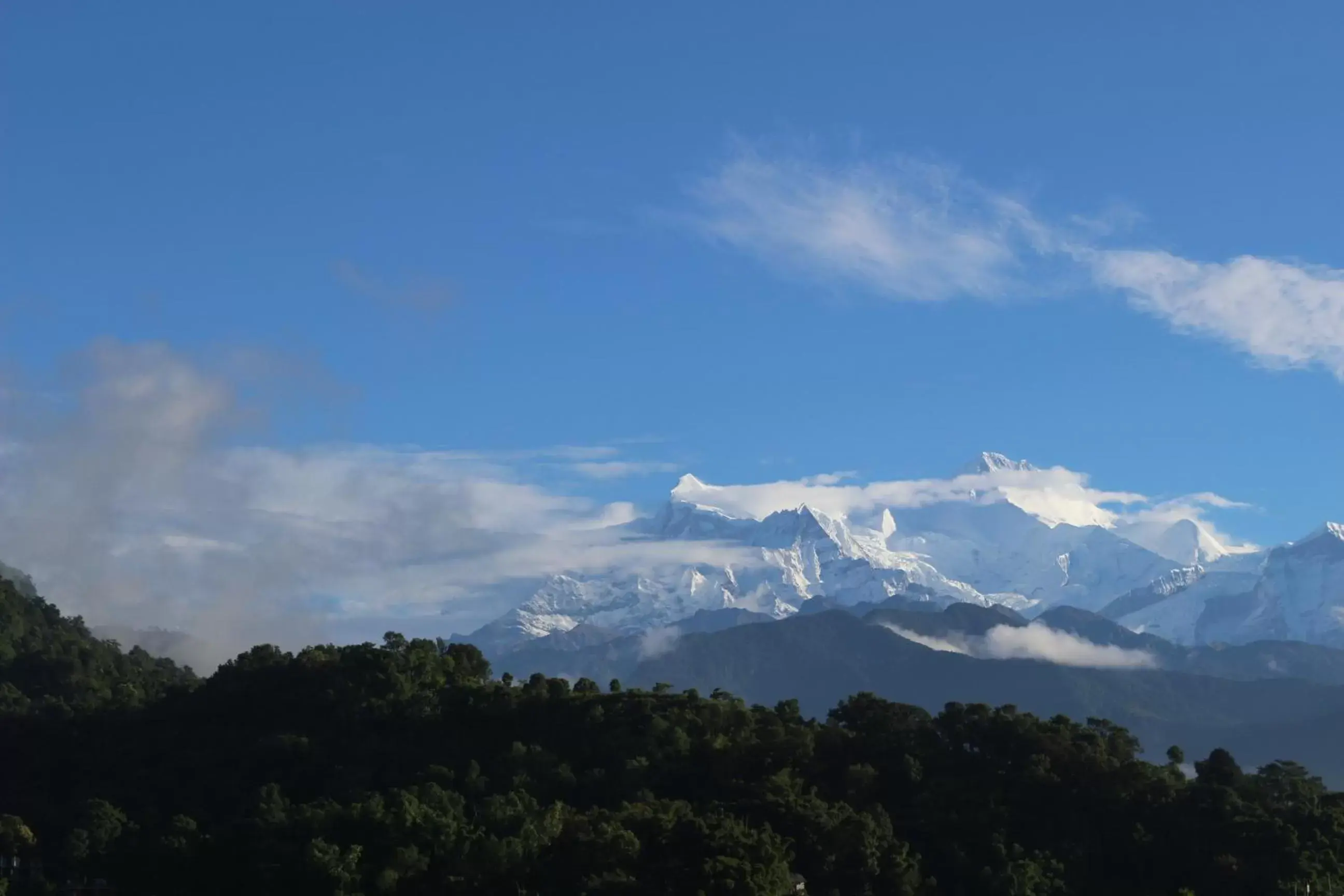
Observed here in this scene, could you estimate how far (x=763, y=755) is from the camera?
2687 inches

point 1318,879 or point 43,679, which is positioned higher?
point 43,679

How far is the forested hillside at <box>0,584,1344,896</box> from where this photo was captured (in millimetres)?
58781

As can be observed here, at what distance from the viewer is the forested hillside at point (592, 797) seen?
58781 millimetres

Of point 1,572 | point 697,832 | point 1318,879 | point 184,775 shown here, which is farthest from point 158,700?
point 1,572

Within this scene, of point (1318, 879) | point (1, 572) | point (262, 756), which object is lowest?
point (1318, 879)

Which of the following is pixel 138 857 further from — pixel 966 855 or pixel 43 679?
pixel 43 679

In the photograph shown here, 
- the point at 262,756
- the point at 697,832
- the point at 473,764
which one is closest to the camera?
the point at 697,832

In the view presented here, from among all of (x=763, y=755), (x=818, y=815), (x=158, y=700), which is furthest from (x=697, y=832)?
(x=158, y=700)

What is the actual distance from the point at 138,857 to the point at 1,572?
93515mm

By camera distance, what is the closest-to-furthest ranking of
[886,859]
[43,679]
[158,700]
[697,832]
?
1. [697,832]
2. [886,859]
3. [158,700]
4. [43,679]

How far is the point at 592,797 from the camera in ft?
220

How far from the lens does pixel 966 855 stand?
2509 inches

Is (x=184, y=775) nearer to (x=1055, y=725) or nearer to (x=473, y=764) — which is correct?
(x=473, y=764)

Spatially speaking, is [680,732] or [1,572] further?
[1,572]
